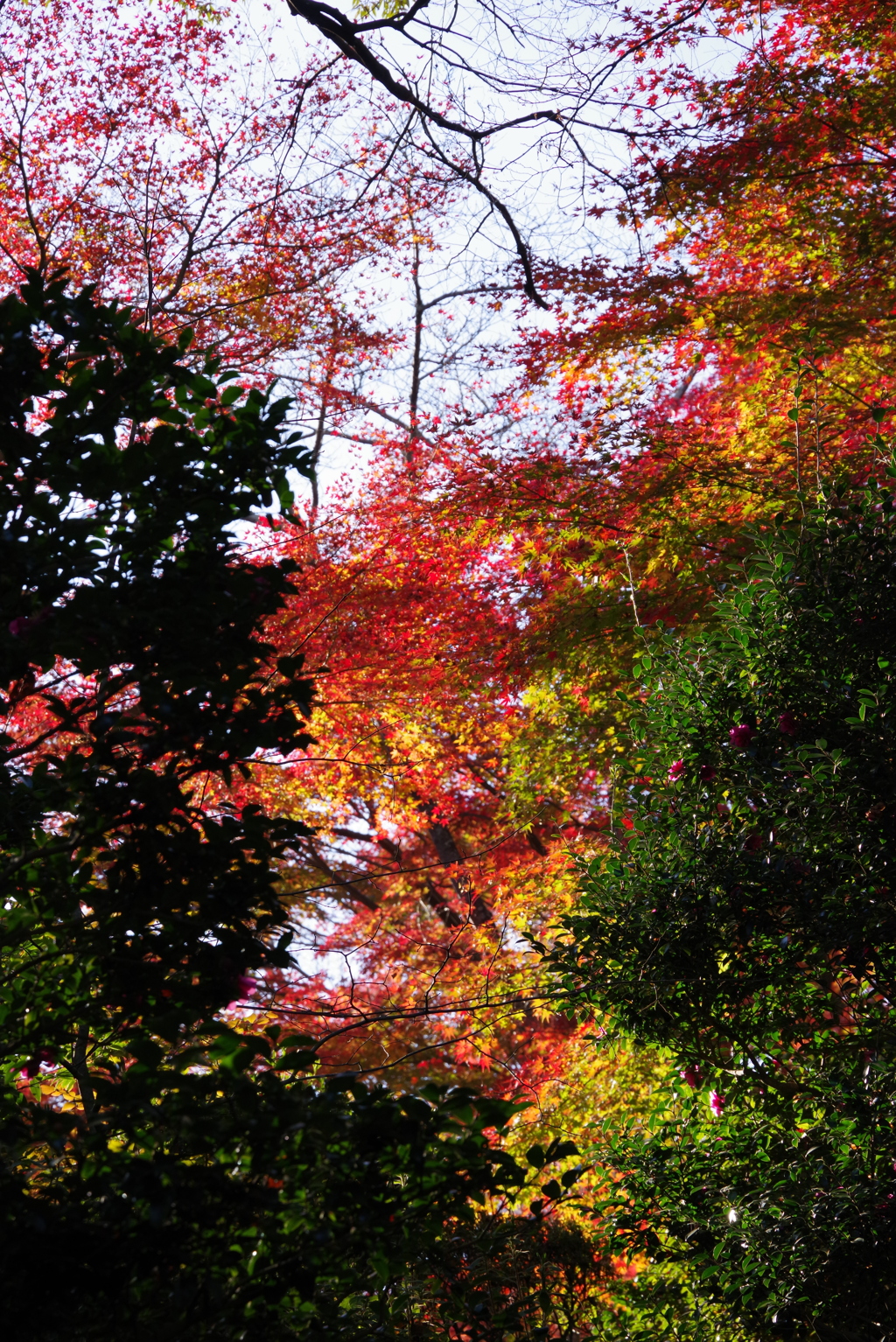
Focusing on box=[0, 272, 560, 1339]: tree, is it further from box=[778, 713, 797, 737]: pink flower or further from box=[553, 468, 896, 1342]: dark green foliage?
box=[778, 713, 797, 737]: pink flower

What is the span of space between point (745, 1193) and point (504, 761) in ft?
22.3

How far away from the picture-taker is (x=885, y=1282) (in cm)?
333

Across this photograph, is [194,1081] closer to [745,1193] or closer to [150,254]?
[745,1193]

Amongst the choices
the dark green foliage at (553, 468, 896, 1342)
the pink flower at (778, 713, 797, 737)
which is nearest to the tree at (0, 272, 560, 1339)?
the dark green foliage at (553, 468, 896, 1342)

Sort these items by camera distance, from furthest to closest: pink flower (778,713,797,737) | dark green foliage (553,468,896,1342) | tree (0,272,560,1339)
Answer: pink flower (778,713,797,737) < dark green foliage (553,468,896,1342) < tree (0,272,560,1339)

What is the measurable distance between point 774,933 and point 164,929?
239 centimetres

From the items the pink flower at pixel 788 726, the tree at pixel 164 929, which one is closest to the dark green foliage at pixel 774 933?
the pink flower at pixel 788 726

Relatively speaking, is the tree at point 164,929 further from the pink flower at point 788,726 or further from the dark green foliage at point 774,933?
the pink flower at point 788,726

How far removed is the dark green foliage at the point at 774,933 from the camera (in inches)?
132

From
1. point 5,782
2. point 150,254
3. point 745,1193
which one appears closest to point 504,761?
point 150,254

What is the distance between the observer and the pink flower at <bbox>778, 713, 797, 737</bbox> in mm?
3682

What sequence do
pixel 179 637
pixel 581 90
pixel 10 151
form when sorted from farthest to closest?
1. pixel 10 151
2. pixel 581 90
3. pixel 179 637

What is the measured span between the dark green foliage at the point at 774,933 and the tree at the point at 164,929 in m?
1.55

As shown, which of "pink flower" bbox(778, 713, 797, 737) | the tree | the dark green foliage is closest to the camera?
the tree
